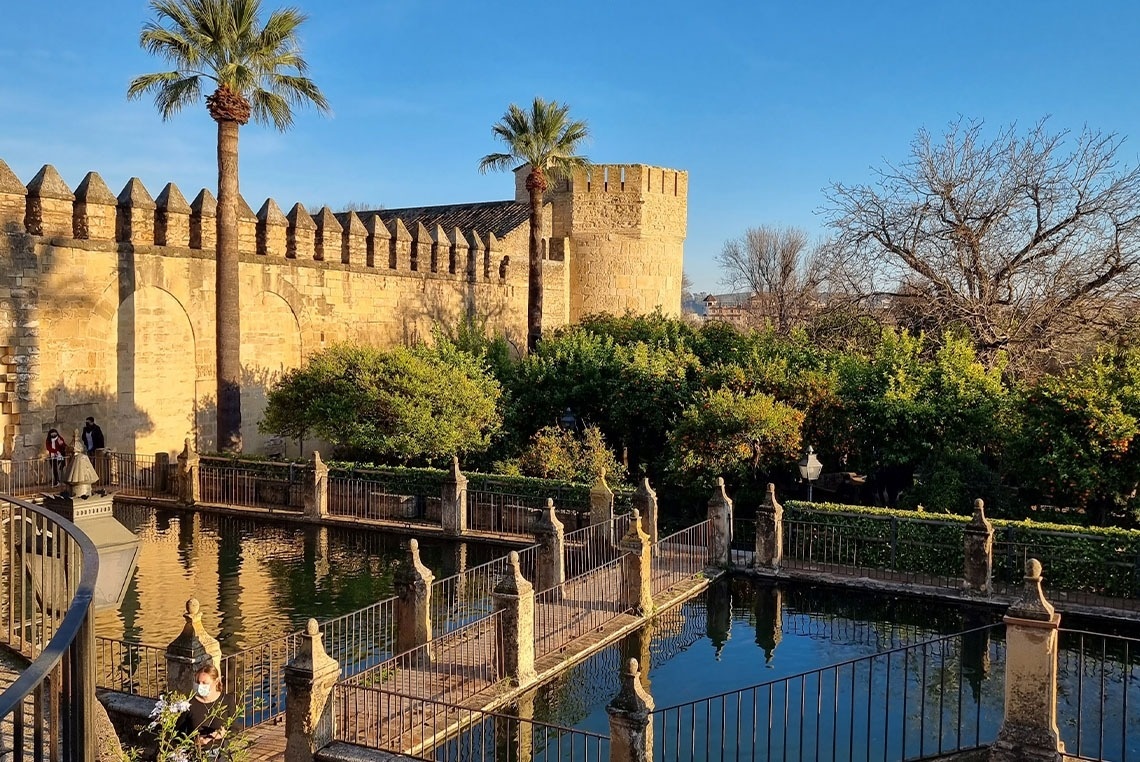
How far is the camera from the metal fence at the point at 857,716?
27.8 feet

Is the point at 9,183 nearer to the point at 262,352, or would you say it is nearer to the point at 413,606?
the point at 262,352

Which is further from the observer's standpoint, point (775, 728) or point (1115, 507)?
point (1115, 507)

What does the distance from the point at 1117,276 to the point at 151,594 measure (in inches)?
710

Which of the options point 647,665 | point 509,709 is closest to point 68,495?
point 509,709

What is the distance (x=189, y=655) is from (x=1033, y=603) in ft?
22.0

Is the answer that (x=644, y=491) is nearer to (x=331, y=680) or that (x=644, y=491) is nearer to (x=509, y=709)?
(x=509, y=709)

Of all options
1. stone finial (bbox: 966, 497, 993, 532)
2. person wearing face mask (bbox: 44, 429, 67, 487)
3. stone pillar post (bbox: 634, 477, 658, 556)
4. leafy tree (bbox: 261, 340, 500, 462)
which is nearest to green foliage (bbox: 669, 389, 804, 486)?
stone pillar post (bbox: 634, 477, 658, 556)

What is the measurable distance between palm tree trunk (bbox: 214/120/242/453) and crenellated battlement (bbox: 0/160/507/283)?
1981mm

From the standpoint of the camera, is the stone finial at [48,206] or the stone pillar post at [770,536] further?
the stone finial at [48,206]

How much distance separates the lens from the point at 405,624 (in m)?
10.4

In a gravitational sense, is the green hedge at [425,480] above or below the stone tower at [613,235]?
below

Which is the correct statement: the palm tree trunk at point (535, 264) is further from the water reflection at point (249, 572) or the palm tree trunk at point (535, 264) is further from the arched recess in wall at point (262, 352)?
the water reflection at point (249, 572)

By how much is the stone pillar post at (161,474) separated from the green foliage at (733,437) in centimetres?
1042

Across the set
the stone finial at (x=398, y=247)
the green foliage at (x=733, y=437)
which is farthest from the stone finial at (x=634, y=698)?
the stone finial at (x=398, y=247)
